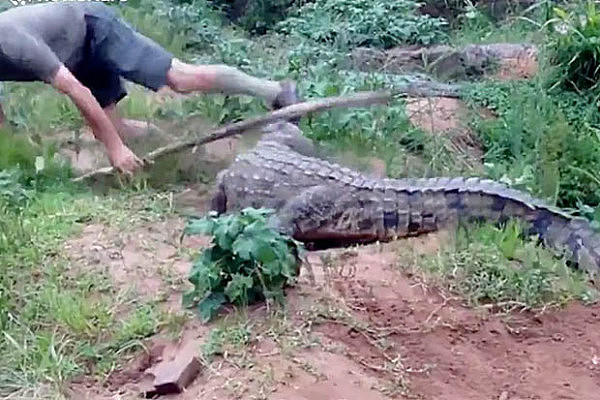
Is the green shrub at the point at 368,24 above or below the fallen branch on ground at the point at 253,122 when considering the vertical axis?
below

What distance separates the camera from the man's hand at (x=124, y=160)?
19.6ft

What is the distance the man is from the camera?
6.02m

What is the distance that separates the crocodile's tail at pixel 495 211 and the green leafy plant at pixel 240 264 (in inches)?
48.4

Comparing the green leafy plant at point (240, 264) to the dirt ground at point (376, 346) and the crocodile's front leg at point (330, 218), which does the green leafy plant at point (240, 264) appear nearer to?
the dirt ground at point (376, 346)

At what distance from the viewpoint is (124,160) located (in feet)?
19.7

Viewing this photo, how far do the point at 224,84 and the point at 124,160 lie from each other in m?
0.88

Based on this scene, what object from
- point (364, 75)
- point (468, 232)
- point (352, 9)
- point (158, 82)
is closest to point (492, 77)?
point (364, 75)

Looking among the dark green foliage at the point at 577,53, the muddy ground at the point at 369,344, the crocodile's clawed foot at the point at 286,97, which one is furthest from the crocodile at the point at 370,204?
the dark green foliage at the point at 577,53

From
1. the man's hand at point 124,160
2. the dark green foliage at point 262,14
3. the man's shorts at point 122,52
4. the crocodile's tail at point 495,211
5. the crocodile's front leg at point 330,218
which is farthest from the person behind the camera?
the dark green foliage at point 262,14

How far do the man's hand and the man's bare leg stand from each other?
62cm

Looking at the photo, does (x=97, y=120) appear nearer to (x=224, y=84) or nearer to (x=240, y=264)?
(x=224, y=84)

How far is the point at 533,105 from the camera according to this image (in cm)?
677

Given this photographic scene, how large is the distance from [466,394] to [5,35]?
3466 mm

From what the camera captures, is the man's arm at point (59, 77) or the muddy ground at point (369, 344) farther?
the man's arm at point (59, 77)
